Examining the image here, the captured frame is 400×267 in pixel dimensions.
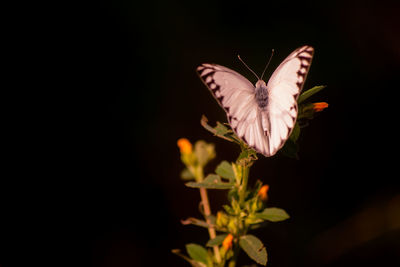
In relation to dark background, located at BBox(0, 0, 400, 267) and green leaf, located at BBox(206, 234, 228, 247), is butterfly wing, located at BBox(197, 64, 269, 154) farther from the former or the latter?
dark background, located at BBox(0, 0, 400, 267)

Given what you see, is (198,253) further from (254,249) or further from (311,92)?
(311,92)

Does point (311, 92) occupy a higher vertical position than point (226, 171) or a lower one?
higher

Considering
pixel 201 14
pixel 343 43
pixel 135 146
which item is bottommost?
pixel 135 146

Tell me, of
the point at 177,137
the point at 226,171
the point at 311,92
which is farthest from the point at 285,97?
the point at 177,137

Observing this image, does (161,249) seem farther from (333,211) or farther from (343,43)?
(343,43)

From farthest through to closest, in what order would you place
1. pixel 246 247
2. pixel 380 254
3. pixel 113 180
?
pixel 113 180
pixel 380 254
pixel 246 247

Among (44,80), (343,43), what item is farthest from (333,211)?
(44,80)

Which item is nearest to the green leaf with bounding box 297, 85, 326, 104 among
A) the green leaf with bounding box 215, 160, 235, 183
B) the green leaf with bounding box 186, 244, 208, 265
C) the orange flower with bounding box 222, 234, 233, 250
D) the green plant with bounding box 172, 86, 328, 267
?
the green plant with bounding box 172, 86, 328, 267
